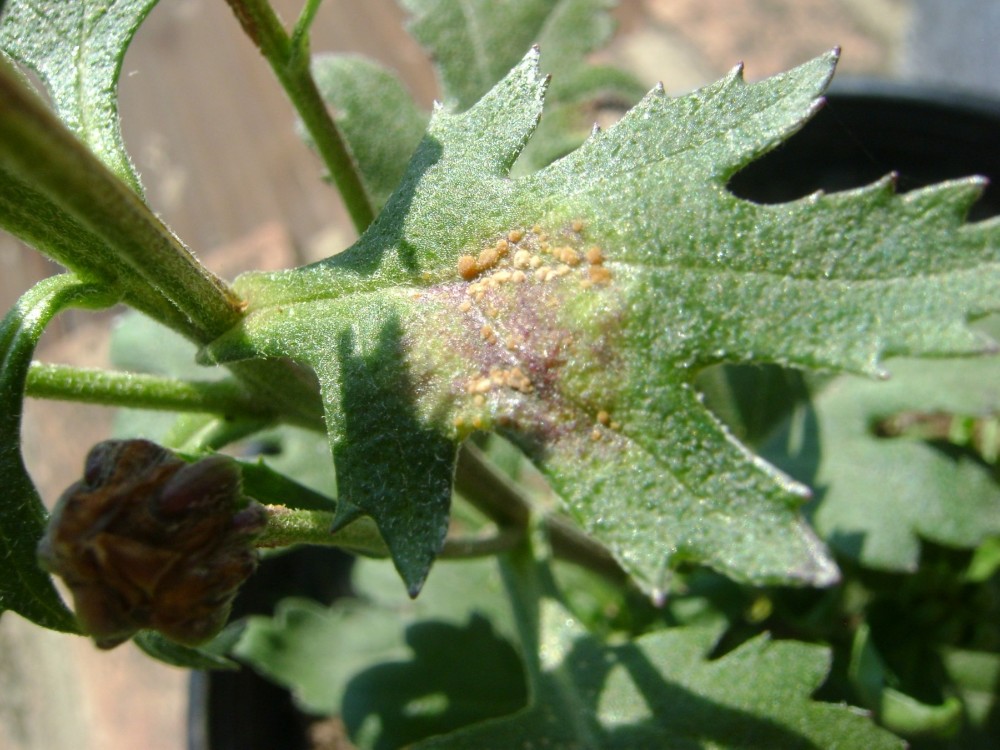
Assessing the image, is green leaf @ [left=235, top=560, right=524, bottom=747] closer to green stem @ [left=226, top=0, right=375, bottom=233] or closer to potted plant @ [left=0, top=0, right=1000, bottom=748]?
potted plant @ [left=0, top=0, right=1000, bottom=748]

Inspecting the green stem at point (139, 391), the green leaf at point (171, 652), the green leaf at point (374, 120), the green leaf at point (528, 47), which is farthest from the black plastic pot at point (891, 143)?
the green leaf at point (171, 652)

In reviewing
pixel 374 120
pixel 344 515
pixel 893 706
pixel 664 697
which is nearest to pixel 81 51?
pixel 374 120

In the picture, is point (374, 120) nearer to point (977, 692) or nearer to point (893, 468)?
point (893, 468)

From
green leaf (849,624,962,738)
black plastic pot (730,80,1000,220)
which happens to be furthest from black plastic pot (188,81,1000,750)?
green leaf (849,624,962,738)

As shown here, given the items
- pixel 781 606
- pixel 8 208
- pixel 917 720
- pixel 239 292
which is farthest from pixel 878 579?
pixel 8 208

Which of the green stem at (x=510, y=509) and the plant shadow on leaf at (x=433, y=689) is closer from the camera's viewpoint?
the green stem at (x=510, y=509)

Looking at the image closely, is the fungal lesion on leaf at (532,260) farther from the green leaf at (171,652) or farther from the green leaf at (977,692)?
the green leaf at (977,692)
